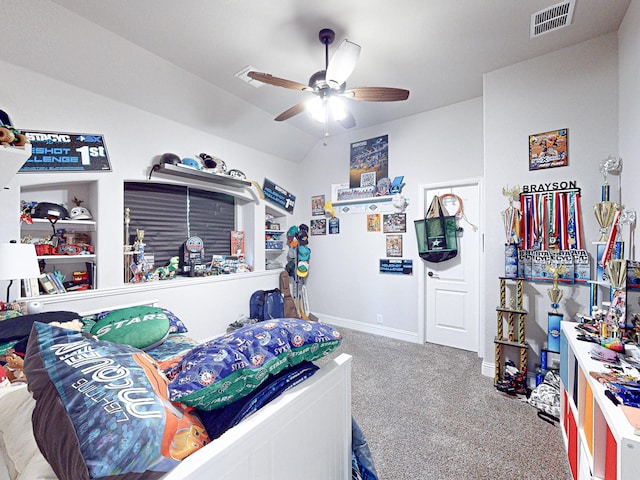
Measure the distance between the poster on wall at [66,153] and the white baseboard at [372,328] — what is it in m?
3.31

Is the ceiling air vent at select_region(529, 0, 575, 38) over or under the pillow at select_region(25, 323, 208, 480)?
over

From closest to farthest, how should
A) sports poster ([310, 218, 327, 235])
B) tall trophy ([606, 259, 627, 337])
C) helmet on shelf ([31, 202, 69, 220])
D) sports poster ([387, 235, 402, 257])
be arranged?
tall trophy ([606, 259, 627, 337]) < helmet on shelf ([31, 202, 69, 220]) < sports poster ([387, 235, 402, 257]) < sports poster ([310, 218, 327, 235])

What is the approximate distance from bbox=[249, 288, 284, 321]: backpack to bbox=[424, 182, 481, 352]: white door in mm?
1965

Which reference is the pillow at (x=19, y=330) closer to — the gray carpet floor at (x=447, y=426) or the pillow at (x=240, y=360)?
the pillow at (x=240, y=360)

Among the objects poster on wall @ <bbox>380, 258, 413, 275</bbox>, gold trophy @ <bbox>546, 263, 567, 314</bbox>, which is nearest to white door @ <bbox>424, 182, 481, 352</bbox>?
poster on wall @ <bbox>380, 258, 413, 275</bbox>

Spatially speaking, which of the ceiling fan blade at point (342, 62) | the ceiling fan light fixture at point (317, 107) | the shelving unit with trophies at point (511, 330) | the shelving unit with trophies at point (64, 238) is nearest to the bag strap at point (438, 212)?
the shelving unit with trophies at point (511, 330)

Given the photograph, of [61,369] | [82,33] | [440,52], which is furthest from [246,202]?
[61,369]

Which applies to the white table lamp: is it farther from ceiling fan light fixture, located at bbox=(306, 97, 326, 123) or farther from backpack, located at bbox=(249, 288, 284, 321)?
backpack, located at bbox=(249, 288, 284, 321)

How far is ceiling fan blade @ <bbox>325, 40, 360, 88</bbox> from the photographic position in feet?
5.66

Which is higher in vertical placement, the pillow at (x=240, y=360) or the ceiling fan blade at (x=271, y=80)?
the ceiling fan blade at (x=271, y=80)

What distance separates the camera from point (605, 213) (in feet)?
6.63

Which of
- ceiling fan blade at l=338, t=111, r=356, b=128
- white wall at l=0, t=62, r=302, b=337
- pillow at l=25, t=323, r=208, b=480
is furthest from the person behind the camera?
ceiling fan blade at l=338, t=111, r=356, b=128

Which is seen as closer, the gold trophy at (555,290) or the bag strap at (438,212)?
the gold trophy at (555,290)

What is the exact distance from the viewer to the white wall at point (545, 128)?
2230mm
